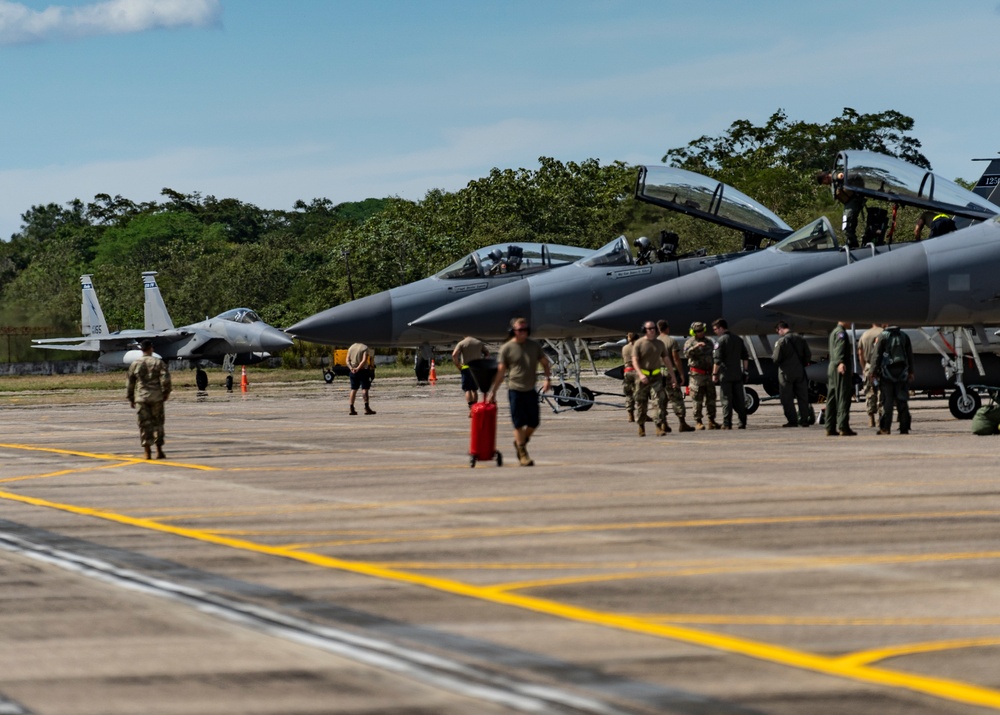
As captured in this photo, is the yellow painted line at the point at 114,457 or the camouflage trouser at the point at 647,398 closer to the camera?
the yellow painted line at the point at 114,457

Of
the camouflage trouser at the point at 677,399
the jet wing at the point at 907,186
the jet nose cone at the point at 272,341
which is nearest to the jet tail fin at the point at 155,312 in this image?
the jet nose cone at the point at 272,341

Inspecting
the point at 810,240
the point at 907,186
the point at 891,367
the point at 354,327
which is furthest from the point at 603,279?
the point at 891,367

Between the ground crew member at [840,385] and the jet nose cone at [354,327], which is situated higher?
the jet nose cone at [354,327]

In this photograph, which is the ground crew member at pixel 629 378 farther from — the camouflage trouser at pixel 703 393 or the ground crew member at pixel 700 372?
the camouflage trouser at pixel 703 393

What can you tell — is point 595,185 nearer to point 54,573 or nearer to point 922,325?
point 922,325

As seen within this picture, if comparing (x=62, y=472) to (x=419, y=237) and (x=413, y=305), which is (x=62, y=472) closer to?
(x=413, y=305)

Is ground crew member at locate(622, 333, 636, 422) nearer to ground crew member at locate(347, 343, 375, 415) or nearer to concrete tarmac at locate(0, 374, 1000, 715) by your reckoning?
concrete tarmac at locate(0, 374, 1000, 715)

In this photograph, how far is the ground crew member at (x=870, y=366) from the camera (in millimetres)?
21641

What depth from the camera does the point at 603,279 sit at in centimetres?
2945

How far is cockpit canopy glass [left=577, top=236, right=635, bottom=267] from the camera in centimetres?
2978

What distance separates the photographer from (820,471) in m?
16.1

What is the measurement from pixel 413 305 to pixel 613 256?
4.55 metres

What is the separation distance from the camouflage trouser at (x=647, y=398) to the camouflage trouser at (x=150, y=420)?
6650 mm

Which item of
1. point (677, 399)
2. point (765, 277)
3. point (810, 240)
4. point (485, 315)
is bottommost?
point (677, 399)
